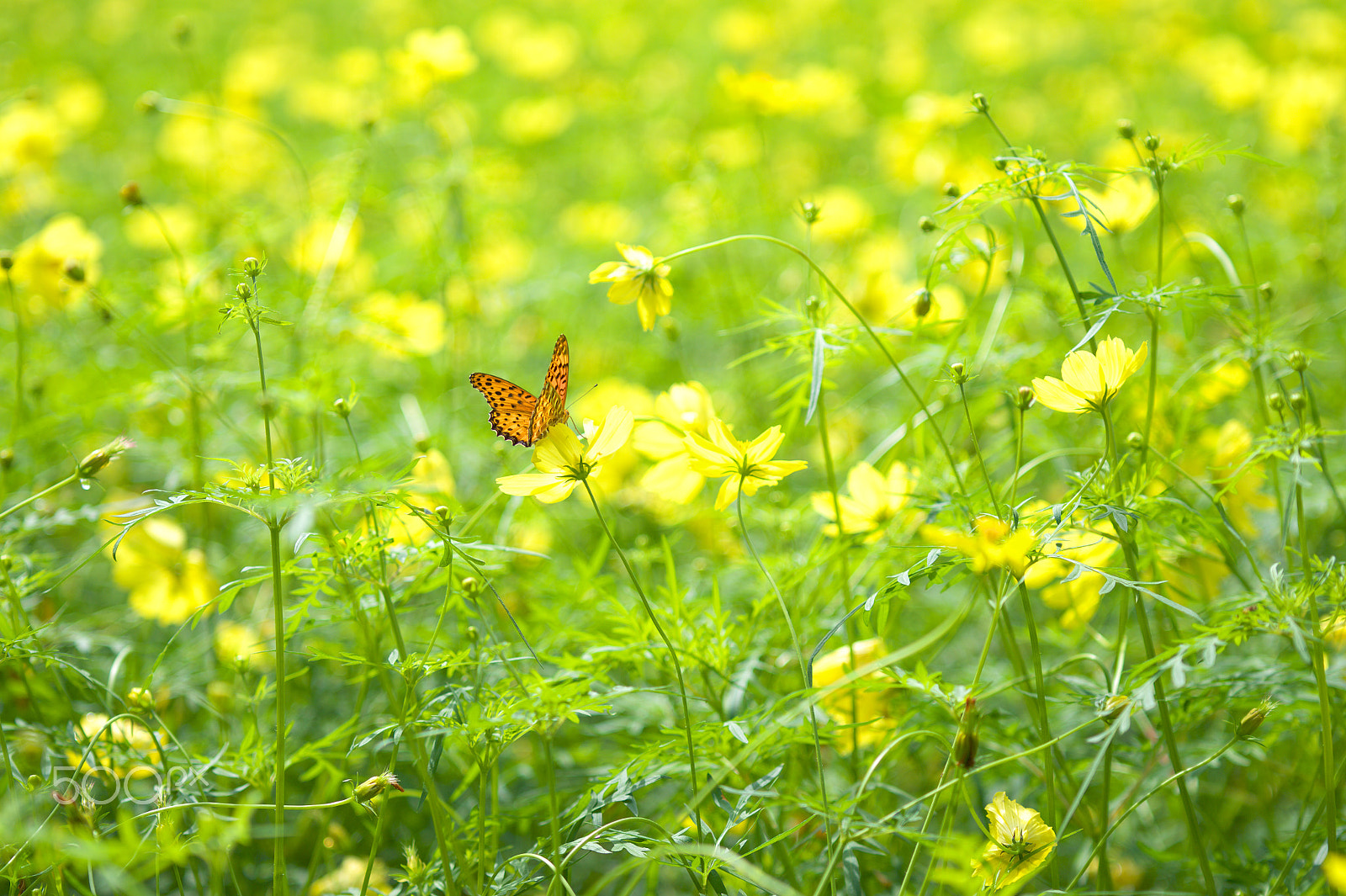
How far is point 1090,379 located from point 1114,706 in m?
0.26

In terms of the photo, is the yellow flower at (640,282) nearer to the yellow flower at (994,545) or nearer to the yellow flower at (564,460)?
the yellow flower at (564,460)

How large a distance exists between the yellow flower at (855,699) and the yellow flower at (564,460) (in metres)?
0.31

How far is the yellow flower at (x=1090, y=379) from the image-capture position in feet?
2.35

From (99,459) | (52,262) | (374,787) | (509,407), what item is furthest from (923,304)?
(52,262)

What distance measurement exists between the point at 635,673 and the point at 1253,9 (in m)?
3.72

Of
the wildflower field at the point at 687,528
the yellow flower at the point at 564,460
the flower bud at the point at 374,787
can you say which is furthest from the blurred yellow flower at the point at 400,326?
the flower bud at the point at 374,787

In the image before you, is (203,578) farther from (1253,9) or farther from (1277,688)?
(1253,9)

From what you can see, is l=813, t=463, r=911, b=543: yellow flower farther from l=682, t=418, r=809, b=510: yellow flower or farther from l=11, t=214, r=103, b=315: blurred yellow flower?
l=11, t=214, r=103, b=315: blurred yellow flower

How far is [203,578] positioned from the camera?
3.86 ft

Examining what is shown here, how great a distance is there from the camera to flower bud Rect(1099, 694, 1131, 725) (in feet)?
2.30

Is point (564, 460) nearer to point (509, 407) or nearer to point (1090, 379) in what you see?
point (509, 407)

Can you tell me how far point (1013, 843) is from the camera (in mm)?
729

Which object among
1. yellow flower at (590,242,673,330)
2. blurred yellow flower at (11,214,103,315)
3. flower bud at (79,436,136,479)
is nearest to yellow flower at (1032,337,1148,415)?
yellow flower at (590,242,673,330)

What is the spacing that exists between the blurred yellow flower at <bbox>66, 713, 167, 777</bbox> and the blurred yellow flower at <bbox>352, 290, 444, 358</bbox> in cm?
60
